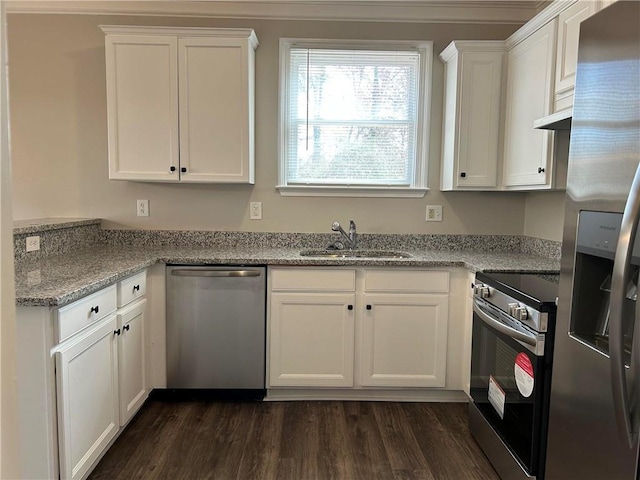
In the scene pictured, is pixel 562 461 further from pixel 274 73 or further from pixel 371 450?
pixel 274 73

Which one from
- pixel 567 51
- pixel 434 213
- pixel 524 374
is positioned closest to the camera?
pixel 524 374

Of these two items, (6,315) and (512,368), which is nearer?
(6,315)

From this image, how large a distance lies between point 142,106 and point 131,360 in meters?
1.48

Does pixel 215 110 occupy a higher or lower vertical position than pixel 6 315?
higher

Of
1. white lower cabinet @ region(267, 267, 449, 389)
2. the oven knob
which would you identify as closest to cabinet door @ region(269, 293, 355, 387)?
white lower cabinet @ region(267, 267, 449, 389)

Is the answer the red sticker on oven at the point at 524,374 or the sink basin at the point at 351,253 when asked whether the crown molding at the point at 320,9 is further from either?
the red sticker on oven at the point at 524,374

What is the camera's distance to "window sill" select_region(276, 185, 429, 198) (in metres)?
3.04

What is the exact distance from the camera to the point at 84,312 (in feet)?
5.72

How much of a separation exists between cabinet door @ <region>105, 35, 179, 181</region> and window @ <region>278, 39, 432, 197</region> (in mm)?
718

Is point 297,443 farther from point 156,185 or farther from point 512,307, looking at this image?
point 156,185

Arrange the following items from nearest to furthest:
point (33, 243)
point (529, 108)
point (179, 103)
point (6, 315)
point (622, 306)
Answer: point (6, 315), point (622, 306), point (33, 243), point (529, 108), point (179, 103)

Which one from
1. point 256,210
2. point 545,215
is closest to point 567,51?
point 545,215

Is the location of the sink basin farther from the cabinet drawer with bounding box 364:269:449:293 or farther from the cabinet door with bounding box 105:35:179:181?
the cabinet door with bounding box 105:35:179:181

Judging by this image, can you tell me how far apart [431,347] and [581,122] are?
1.61m
